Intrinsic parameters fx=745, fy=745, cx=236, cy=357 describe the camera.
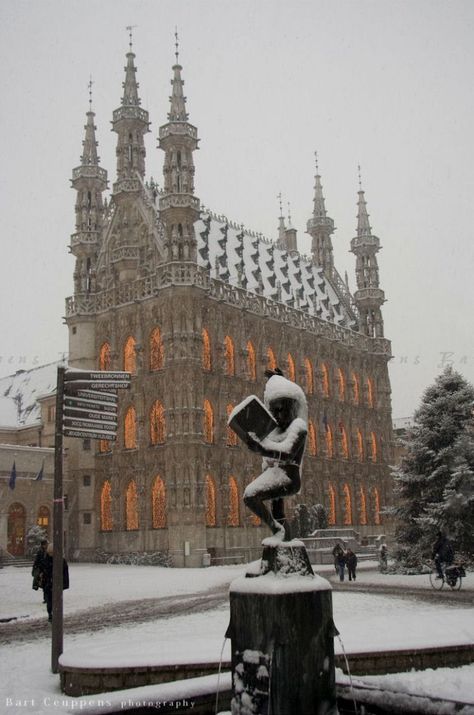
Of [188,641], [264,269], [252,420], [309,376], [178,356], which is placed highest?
[264,269]

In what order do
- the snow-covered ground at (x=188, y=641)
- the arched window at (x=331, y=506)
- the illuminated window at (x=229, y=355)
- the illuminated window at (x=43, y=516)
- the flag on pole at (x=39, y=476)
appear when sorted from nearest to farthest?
the snow-covered ground at (x=188, y=641), the flag on pole at (x=39, y=476), the illuminated window at (x=43, y=516), the illuminated window at (x=229, y=355), the arched window at (x=331, y=506)

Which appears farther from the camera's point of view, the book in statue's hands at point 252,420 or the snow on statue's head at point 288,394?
the snow on statue's head at point 288,394

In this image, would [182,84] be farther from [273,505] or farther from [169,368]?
[273,505]

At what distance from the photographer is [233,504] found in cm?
4625

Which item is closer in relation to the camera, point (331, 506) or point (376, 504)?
point (331, 506)

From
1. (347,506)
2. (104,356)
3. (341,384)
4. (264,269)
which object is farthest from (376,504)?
(104,356)

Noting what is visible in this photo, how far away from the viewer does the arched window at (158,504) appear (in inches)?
1740

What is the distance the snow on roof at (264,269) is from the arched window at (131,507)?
15056 millimetres

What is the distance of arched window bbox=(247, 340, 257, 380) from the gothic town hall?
0.12 meters

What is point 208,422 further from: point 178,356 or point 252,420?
point 252,420

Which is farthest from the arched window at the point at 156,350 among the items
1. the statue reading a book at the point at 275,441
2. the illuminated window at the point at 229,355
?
the statue reading a book at the point at 275,441

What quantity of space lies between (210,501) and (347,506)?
17.5 m

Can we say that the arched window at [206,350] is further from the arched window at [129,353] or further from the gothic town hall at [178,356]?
the arched window at [129,353]

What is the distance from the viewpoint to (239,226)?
62.3m
